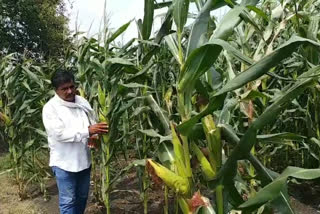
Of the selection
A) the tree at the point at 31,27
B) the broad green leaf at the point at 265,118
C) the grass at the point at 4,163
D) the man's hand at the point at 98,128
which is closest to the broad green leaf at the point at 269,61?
the broad green leaf at the point at 265,118

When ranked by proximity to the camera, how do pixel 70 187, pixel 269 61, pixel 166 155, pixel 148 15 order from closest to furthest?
pixel 269 61, pixel 166 155, pixel 148 15, pixel 70 187

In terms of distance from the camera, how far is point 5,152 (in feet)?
30.0

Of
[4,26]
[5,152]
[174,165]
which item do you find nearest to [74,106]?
[174,165]

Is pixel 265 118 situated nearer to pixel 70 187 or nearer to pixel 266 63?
pixel 266 63

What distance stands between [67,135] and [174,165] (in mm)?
1754

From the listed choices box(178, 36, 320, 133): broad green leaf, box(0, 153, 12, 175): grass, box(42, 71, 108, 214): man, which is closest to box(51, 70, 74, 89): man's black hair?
box(42, 71, 108, 214): man

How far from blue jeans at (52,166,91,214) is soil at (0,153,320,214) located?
72cm

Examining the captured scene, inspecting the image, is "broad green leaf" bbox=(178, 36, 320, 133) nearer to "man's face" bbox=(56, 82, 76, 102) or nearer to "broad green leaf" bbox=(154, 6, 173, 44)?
"broad green leaf" bbox=(154, 6, 173, 44)

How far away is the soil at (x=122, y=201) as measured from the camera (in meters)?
4.63

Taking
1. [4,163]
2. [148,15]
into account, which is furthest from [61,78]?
[4,163]

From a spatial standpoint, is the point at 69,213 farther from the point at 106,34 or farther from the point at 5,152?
the point at 5,152

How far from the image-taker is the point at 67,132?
349 cm

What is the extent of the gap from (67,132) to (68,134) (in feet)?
0.08

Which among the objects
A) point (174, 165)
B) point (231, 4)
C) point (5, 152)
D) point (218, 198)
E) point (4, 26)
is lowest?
point (5, 152)
